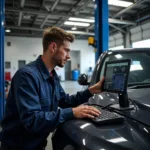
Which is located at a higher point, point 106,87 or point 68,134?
point 106,87

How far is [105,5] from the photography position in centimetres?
471

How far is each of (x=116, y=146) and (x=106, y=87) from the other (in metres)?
0.79

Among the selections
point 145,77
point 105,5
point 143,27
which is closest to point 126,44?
point 143,27

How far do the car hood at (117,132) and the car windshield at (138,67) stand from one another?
834 mm

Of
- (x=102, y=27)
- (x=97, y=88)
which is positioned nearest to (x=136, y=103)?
(x=97, y=88)

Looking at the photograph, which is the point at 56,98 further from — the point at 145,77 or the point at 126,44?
the point at 126,44

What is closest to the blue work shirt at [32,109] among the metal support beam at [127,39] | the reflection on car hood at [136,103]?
the reflection on car hood at [136,103]

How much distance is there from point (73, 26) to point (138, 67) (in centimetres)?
1362

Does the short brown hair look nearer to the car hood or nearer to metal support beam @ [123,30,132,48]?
the car hood

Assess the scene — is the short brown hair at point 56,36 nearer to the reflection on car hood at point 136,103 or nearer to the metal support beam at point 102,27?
the reflection on car hood at point 136,103

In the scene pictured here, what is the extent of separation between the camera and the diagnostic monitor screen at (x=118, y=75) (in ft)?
4.61

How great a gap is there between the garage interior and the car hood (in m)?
3.55

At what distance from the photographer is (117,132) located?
3.54 feet

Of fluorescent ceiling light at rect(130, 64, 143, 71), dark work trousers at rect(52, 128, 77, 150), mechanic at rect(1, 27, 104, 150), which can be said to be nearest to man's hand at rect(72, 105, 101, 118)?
mechanic at rect(1, 27, 104, 150)
